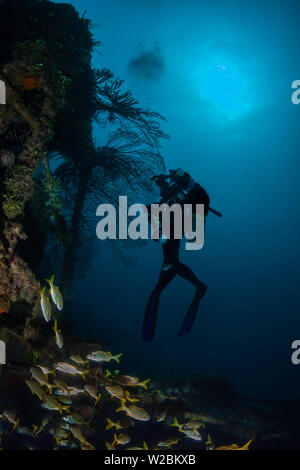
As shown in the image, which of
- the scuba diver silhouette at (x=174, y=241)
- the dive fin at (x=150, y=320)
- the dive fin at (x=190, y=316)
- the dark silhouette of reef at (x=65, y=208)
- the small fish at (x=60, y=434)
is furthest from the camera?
the dive fin at (x=190, y=316)

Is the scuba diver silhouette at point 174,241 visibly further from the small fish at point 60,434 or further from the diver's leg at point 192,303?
the small fish at point 60,434

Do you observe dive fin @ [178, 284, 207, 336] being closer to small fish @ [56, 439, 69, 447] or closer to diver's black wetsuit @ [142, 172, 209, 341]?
diver's black wetsuit @ [142, 172, 209, 341]

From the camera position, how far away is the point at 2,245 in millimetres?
4566

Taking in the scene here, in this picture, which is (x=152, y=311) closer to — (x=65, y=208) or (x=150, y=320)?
(x=150, y=320)

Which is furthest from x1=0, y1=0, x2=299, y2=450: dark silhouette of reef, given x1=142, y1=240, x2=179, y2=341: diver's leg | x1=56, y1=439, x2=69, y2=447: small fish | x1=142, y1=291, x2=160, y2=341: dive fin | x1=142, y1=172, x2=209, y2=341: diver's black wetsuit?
x1=142, y1=240, x2=179, y2=341: diver's leg

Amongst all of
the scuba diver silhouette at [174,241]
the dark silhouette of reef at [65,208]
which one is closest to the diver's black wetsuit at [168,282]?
the scuba diver silhouette at [174,241]

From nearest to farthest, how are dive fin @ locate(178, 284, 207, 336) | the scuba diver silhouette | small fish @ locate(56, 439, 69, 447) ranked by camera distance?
small fish @ locate(56, 439, 69, 447) < the scuba diver silhouette < dive fin @ locate(178, 284, 207, 336)

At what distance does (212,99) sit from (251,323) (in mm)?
51133

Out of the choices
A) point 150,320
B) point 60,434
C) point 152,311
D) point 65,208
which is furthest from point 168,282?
point 65,208

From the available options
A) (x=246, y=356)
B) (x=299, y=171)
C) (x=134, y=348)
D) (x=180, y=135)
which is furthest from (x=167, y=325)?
(x=299, y=171)

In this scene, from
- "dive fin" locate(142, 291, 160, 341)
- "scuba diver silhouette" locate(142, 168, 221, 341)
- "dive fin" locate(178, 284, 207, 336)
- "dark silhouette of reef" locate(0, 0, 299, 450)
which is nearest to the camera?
"dark silhouette of reef" locate(0, 0, 299, 450)

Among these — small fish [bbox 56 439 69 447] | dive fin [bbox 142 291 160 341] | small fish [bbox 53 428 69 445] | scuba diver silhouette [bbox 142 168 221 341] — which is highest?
scuba diver silhouette [bbox 142 168 221 341]

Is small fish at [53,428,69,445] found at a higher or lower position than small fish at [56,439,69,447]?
higher
